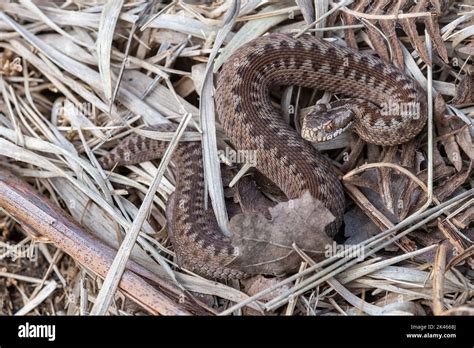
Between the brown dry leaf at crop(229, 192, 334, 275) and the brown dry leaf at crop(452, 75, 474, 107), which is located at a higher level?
the brown dry leaf at crop(452, 75, 474, 107)

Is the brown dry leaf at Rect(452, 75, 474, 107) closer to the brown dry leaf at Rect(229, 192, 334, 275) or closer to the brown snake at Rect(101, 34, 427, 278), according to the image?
the brown snake at Rect(101, 34, 427, 278)

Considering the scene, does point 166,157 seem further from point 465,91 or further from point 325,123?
point 465,91

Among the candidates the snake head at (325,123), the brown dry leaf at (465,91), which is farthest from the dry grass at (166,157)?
the snake head at (325,123)

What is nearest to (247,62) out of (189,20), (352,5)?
(189,20)

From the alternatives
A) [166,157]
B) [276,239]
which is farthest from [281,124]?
[276,239]

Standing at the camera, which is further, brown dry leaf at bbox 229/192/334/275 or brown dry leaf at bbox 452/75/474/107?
brown dry leaf at bbox 452/75/474/107

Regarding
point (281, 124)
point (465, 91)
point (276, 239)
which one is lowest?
point (276, 239)

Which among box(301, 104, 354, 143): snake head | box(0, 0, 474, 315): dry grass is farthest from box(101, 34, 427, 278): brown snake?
box(0, 0, 474, 315): dry grass
